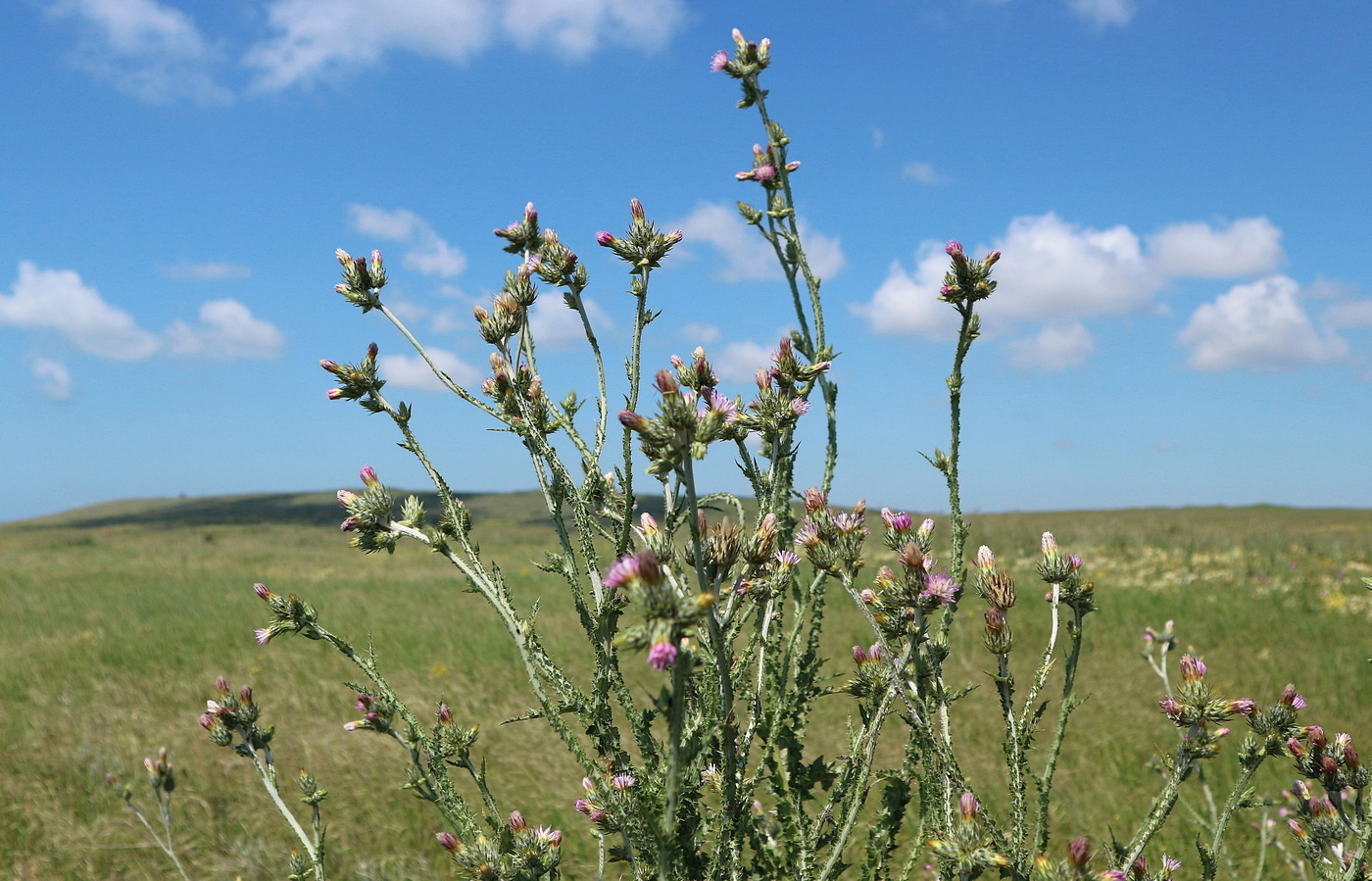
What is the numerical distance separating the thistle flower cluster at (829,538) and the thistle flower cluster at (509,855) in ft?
3.11

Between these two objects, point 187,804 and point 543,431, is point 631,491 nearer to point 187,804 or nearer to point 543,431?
point 543,431

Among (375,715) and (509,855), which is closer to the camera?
(509,855)

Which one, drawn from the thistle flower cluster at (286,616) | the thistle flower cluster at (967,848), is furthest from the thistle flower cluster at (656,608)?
the thistle flower cluster at (286,616)

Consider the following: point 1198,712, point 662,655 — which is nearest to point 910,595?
point 1198,712

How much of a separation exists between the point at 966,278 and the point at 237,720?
2.70 m

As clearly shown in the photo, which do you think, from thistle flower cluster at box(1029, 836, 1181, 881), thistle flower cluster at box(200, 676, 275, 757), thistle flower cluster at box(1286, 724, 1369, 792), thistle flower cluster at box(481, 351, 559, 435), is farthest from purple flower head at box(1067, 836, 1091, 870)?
thistle flower cluster at box(200, 676, 275, 757)

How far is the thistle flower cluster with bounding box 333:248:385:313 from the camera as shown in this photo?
2.27 m

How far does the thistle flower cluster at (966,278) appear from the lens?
2.16 m

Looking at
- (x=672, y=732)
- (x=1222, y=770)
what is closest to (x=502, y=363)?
(x=672, y=732)

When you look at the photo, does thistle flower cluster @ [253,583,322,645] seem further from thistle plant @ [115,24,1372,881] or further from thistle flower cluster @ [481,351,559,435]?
thistle flower cluster @ [481,351,559,435]

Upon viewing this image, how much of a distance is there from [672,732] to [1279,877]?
4.70 meters

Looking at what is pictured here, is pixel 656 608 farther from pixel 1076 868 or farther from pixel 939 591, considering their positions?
pixel 1076 868

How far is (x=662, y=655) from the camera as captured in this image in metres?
1.13

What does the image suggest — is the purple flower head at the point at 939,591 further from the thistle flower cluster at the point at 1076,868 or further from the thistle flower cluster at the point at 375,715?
the thistle flower cluster at the point at 375,715
